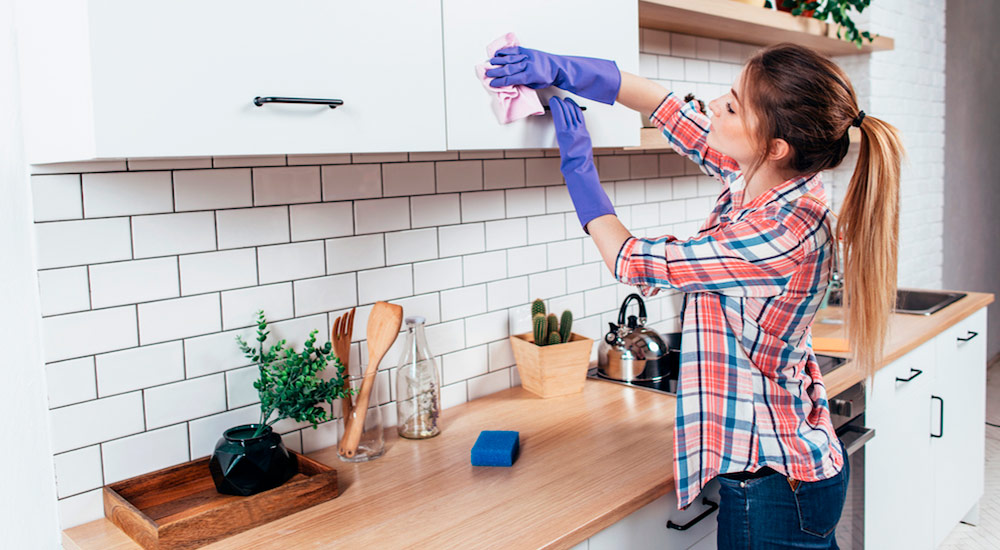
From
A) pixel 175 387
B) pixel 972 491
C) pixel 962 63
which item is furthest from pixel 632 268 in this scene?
pixel 962 63

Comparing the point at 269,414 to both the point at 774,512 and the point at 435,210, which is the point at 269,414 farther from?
the point at 774,512

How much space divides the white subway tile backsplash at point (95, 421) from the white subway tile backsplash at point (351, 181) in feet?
1.89

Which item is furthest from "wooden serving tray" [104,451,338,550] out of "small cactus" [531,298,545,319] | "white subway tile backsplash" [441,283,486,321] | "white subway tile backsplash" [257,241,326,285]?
"small cactus" [531,298,545,319]

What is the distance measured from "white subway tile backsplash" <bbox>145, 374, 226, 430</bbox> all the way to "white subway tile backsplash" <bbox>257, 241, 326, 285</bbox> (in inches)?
9.2

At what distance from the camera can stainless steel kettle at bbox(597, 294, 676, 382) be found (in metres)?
2.23

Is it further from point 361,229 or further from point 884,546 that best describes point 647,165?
point 884,546

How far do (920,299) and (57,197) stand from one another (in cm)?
309

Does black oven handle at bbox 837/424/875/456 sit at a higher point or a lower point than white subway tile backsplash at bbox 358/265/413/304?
lower

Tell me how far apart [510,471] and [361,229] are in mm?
641

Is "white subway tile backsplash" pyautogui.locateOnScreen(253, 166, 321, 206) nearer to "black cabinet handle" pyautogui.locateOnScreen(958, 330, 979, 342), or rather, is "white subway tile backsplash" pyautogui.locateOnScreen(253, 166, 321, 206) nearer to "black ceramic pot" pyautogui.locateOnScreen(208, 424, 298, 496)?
"black ceramic pot" pyautogui.locateOnScreen(208, 424, 298, 496)

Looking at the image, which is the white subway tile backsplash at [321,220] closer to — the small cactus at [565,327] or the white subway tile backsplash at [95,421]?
the white subway tile backsplash at [95,421]

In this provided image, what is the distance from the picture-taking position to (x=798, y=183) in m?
1.41

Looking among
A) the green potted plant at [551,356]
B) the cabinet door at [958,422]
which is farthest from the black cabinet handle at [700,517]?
the cabinet door at [958,422]

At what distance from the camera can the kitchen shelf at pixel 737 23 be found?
225cm
